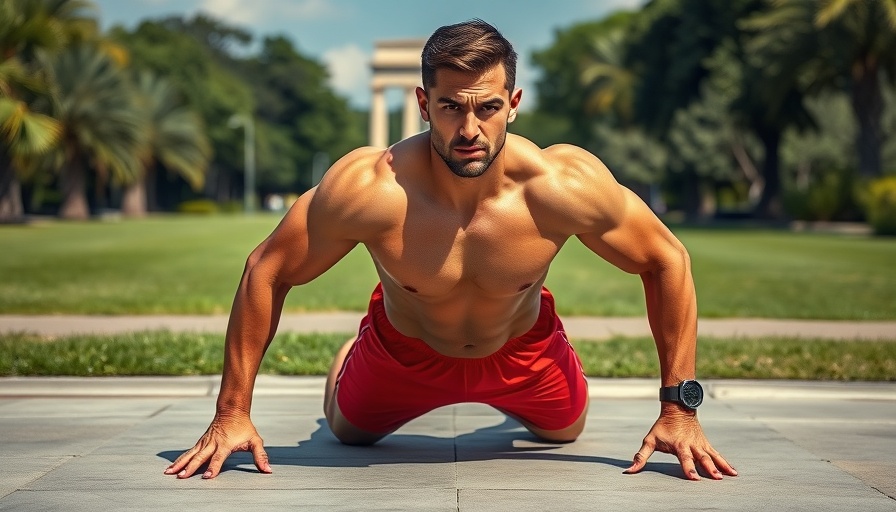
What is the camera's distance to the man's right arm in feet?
15.2

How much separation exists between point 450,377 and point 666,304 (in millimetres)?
985

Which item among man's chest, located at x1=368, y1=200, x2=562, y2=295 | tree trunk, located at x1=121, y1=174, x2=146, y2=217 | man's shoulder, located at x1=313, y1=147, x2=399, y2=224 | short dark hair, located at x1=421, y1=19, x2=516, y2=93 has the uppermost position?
short dark hair, located at x1=421, y1=19, x2=516, y2=93

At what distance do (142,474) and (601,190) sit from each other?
2206 mm

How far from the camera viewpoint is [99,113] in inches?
1986

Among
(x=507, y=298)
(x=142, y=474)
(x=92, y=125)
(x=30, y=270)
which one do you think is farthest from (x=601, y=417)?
(x=92, y=125)

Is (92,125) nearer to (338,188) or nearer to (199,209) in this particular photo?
(199,209)

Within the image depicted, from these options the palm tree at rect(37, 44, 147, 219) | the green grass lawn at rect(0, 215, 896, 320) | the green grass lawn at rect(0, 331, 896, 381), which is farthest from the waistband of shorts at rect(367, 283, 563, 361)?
the palm tree at rect(37, 44, 147, 219)

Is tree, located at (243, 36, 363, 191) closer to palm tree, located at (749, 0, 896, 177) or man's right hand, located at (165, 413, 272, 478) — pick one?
palm tree, located at (749, 0, 896, 177)

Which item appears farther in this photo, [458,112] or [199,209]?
[199,209]

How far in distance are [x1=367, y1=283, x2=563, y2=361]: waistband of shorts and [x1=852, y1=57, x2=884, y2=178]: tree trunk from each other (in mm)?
35588

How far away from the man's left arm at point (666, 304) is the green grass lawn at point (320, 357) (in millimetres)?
3557

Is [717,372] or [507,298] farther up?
[507,298]

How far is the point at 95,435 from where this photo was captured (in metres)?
6.23

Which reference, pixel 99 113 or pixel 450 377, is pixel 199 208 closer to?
pixel 99 113
